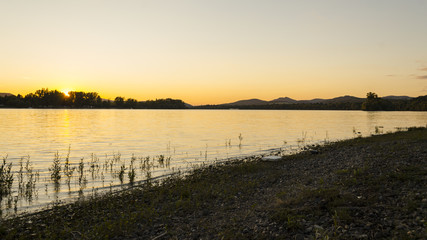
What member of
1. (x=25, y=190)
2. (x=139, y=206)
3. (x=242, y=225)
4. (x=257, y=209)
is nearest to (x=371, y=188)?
(x=257, y=209)

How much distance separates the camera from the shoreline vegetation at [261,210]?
8195 mm

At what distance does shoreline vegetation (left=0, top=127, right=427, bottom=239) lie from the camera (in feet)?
26.9

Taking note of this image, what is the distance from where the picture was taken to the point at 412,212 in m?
8.19

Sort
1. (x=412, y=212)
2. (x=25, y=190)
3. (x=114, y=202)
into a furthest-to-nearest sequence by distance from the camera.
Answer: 1. (x=25, y=190)
2. (x=114, y=202)
3. (x=412, y=212)

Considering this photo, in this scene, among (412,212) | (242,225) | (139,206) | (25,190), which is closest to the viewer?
(412,212)

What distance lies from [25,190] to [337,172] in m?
19.8

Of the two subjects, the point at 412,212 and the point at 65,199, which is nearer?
the point at 412,212

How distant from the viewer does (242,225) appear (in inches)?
369

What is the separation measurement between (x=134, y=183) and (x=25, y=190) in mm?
6775

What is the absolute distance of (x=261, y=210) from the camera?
10.6 m

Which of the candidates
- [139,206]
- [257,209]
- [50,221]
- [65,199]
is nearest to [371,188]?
[257,209]

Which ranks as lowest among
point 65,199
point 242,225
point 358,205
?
point 65,199

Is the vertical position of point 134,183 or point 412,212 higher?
point 412,212

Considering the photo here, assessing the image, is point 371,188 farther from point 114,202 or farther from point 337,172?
point 114,202
